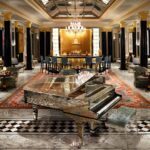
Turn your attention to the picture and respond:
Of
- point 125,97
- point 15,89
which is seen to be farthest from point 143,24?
point 15,89

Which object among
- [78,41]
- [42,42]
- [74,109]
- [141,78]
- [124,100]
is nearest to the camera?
[74,109]

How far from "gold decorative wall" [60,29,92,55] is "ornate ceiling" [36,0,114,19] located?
2511 mm

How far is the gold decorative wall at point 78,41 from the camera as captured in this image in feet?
81.5

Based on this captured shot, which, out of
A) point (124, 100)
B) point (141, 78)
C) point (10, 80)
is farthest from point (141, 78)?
point (10, 80)

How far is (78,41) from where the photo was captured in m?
24.8

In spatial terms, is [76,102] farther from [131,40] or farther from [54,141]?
[131,40]

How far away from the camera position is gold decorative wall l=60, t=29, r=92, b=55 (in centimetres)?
2484

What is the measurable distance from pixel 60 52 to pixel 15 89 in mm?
14298

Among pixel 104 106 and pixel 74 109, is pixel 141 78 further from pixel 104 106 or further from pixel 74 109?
pixel 74 109

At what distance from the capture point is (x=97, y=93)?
5234 mm

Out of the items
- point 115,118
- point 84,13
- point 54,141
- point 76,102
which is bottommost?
point 54,141

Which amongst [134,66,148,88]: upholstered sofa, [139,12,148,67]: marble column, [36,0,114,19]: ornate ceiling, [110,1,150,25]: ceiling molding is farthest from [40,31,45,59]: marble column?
A: [134,66,148,88]: upholstered sofa

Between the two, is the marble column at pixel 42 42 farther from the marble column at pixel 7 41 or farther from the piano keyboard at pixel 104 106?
the piano keyboard at pixel 104 106

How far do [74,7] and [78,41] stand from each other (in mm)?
6513
